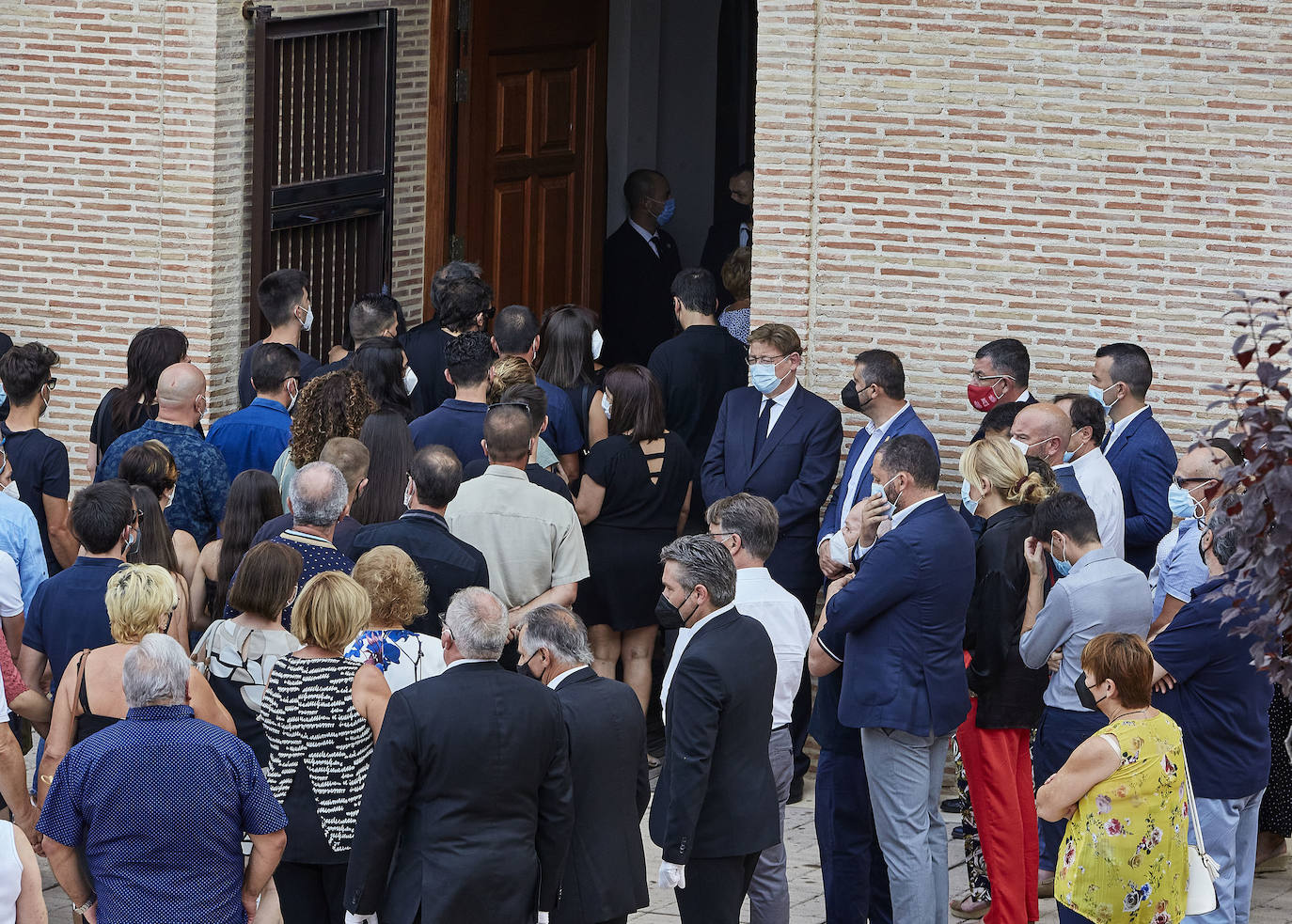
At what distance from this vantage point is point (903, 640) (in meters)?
6.64

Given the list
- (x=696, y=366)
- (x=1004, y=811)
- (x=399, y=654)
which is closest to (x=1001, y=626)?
(x=1004, y=811)

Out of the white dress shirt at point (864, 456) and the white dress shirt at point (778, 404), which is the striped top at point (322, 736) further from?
the white dress shirt at point (778, 404)

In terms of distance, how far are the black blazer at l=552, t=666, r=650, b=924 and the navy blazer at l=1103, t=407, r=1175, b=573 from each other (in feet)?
11.6

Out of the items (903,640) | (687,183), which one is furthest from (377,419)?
(687,183)

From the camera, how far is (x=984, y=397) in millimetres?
8609

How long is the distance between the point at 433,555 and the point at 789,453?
2.50 metres

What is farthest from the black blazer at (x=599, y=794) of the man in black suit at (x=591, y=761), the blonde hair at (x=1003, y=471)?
the blonde hair at (x=1003, y=471)

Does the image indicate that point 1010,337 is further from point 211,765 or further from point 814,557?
point 211,765

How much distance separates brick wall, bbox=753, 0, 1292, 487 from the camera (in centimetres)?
880

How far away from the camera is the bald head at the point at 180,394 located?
783 centimetres

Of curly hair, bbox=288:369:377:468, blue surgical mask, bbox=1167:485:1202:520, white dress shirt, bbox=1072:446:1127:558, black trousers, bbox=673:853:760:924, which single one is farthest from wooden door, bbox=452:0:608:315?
black trousers, bbox=673:853:760:924

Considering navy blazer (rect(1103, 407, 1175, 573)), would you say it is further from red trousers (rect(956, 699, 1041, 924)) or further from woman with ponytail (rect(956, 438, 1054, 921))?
red trousers (rect(956, 699, 1041, 924))

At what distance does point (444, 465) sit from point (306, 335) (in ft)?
13.6

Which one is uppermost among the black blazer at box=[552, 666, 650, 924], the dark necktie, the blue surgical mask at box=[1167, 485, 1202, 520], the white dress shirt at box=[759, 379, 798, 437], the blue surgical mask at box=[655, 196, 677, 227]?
the blue surgical mask at box=[655, 196, 677, 227]
